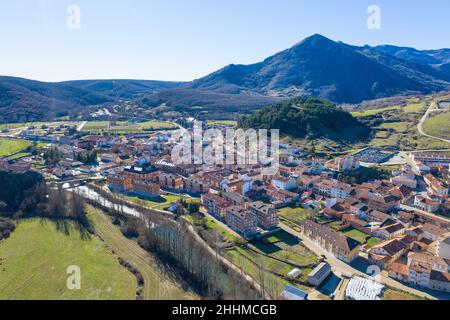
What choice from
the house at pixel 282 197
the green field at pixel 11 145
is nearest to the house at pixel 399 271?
the house at pixel 282 197

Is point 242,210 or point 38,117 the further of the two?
point 38,117

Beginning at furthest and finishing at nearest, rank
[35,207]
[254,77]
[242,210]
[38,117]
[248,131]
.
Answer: [254,77]
[38,117]
[248,131]
[35,207]
[242,210]

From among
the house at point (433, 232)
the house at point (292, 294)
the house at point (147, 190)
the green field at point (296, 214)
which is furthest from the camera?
the house at point (147, 190)

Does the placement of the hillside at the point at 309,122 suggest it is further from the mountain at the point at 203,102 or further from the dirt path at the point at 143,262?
the dirt path at the point at 143,262

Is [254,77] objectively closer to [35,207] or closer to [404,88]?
[404,88]

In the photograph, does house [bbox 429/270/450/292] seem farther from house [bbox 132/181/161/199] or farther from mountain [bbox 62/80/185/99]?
mountain [bbox 62/80/185/99]

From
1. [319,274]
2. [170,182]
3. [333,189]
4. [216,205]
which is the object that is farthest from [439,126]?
[319,274]

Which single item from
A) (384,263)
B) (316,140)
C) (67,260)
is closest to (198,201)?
(67,260)
